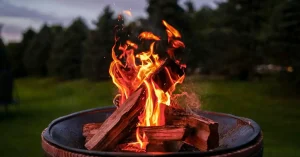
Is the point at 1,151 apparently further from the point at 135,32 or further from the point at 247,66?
the point at 247,66

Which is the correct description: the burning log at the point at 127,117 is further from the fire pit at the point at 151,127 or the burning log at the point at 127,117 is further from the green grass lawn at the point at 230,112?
the green grass lawn at the point at 230,112

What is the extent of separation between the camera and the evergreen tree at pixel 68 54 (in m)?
20.7

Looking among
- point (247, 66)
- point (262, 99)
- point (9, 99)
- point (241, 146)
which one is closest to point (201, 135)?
point (241, 146)

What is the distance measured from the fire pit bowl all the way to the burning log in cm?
20

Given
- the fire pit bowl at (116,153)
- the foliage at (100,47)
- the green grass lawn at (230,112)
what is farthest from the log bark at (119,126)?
the foliage at (100,47)

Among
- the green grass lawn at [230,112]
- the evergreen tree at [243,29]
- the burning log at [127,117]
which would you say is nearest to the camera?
the burning log at [127,117]

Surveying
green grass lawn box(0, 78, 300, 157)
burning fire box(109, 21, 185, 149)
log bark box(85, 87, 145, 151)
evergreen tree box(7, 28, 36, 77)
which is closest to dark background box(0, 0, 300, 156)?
green grass lawn box(0, 78, 300, 157)

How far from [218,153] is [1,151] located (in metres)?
4.43

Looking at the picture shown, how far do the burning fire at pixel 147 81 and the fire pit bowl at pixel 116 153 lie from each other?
473 millimetres

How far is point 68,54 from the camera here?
2080cm

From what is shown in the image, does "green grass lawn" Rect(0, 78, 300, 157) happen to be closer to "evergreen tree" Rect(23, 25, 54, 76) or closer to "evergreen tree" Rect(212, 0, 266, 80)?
"evergreen tree" Rect(212, 0, 266, 80)

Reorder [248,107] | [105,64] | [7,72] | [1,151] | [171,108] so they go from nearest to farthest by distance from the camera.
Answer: [171,108], [1,151], [7,72], [248,107], [105,64]

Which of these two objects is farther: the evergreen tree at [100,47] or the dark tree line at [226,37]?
the evergreen tree at [100,47]

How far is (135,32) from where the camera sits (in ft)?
51.1
